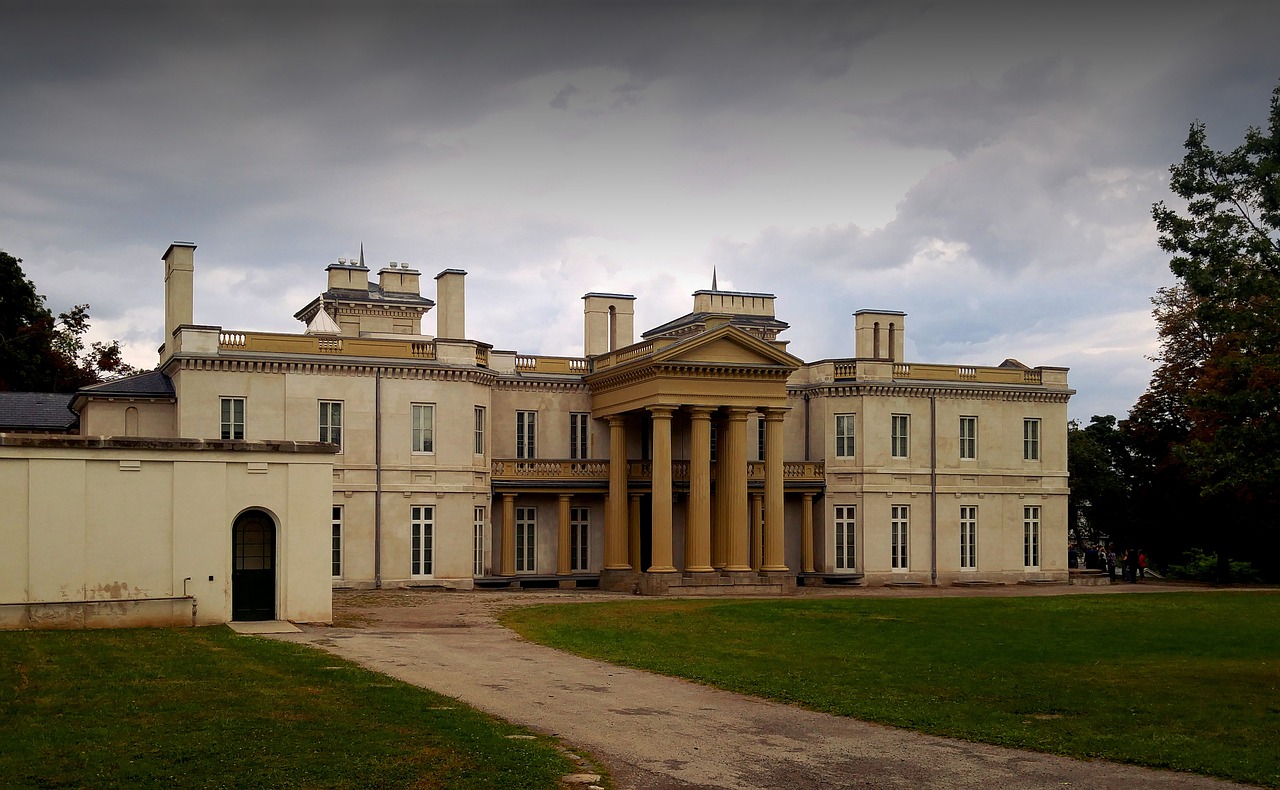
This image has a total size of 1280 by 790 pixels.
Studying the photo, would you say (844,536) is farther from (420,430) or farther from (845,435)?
(420,430)

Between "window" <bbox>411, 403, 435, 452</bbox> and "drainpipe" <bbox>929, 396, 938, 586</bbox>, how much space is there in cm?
2012

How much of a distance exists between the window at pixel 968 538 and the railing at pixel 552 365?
16.4m

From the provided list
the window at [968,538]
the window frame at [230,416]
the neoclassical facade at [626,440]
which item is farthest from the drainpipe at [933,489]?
the window frame at [230,416]

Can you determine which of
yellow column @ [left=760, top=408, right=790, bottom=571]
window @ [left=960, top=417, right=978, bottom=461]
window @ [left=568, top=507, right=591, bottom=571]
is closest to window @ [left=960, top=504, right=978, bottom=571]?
window @ [left=960, top=417, right=978, bottom=461]

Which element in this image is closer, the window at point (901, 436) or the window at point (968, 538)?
the window at point (901, 436)

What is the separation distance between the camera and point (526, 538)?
5003 cm

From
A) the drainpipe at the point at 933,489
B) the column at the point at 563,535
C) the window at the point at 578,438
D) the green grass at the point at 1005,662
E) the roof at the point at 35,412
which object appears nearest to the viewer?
the green grass at the point at 1005,662

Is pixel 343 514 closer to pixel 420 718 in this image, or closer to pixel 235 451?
pixel 235 451

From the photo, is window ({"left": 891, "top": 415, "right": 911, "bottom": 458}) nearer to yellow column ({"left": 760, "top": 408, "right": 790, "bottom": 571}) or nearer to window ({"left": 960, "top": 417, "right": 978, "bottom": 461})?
window ({"left": 960, "top": 417, "right": 978, "bottom": 461})

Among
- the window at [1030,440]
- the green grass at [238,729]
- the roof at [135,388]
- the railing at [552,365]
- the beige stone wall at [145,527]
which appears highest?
the railing at [552,365]

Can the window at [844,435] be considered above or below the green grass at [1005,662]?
above

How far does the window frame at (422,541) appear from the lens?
4619 cm

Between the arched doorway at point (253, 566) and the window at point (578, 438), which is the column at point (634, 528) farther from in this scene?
the arched doorway at point (253, 566)

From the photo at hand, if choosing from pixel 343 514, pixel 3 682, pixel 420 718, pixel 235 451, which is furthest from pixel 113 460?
pixel 343 514
